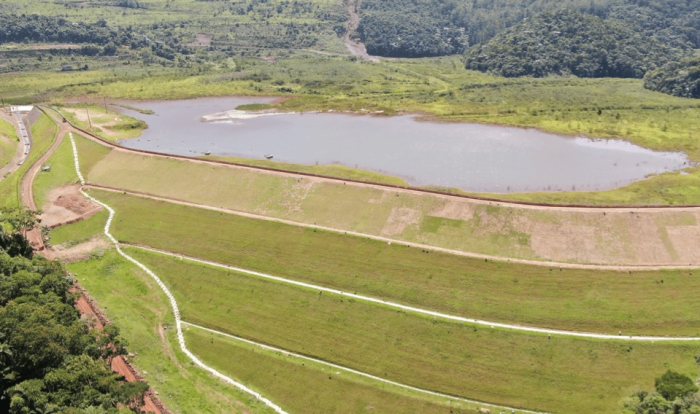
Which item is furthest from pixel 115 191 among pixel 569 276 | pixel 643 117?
pixel 643 117

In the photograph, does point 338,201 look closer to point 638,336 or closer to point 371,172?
point 371,172

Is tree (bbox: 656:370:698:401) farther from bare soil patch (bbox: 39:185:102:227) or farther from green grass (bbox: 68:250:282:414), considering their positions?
bare soil patch (bbox: 39:185:102:227)

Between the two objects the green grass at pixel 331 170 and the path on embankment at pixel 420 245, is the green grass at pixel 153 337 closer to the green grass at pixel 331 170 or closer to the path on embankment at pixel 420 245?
the path on embankment at pixel 420 245

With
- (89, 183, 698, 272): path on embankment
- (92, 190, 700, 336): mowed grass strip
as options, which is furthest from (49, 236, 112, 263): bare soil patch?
(89, 183, 698, 272): path on embankment

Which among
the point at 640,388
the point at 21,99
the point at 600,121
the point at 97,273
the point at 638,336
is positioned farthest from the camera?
the point at 21,99

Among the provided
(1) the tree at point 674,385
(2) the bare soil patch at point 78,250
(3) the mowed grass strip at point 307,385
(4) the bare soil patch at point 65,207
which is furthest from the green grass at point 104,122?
(1) the tree at point 674,385

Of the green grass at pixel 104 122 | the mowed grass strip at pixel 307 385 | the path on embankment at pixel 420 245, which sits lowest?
the mowed grass strip at pixel 307 385
